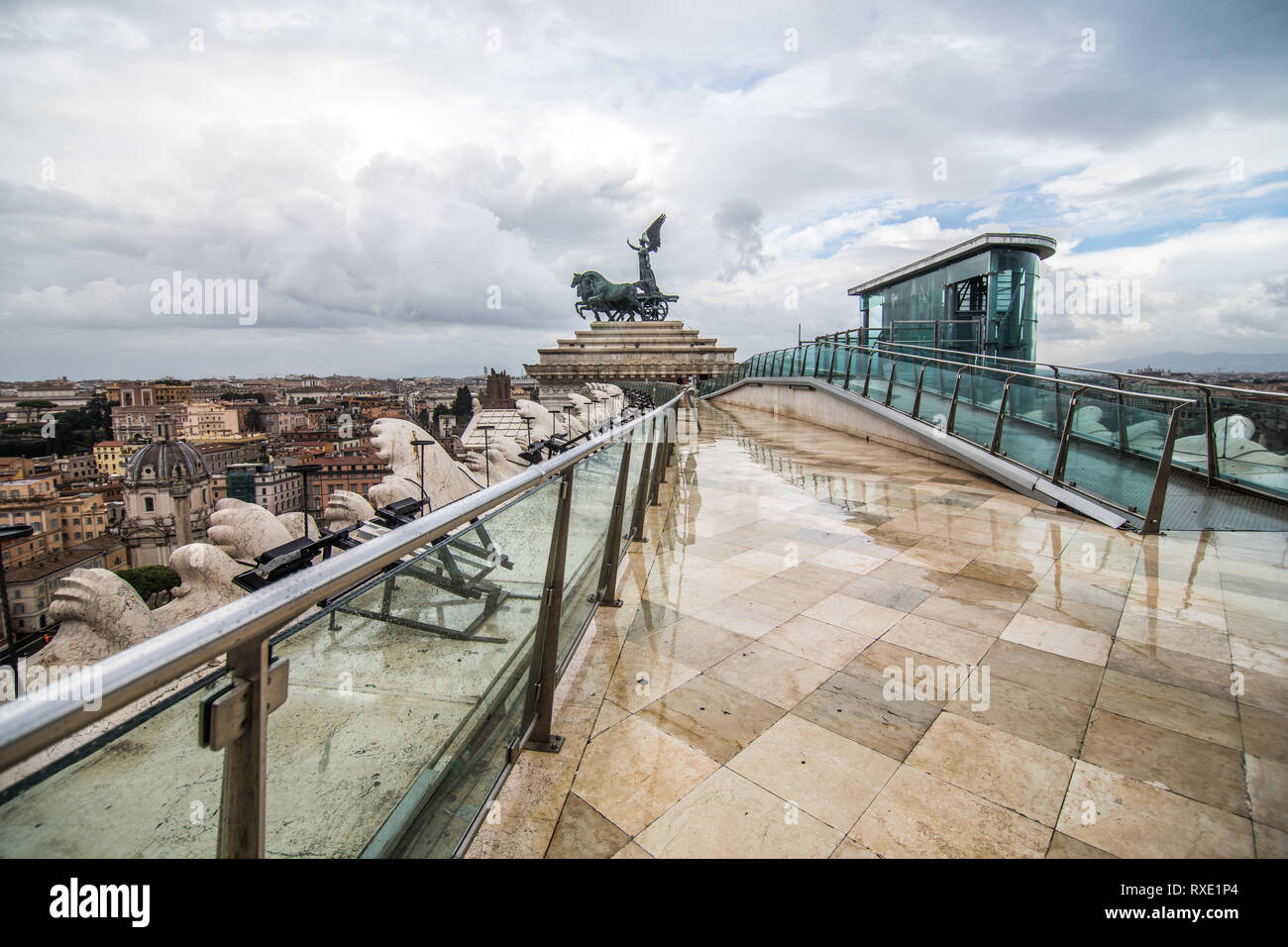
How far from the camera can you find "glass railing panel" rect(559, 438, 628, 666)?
294cm

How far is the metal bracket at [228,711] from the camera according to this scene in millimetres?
914

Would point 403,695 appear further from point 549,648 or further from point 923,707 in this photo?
point 923,707

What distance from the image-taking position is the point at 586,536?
328 cm

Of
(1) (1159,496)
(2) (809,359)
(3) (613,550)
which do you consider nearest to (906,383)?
(1) (1159,496)

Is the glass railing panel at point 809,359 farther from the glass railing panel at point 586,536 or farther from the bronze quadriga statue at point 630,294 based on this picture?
the bronze quadriga statue at point 630,294

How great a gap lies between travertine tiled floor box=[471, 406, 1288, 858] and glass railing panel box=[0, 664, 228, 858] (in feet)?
3.91

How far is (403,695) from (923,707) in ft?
7.08

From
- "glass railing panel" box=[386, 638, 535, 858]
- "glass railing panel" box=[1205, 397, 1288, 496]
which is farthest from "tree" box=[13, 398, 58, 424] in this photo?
"glass railing panel" box=[1205, 397, 1288, 496]

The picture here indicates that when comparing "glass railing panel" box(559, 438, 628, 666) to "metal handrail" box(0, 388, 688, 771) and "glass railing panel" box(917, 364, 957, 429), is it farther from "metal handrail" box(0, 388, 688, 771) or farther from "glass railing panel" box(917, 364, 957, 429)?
"glass railing panel" box(917, 364, 957, 429)

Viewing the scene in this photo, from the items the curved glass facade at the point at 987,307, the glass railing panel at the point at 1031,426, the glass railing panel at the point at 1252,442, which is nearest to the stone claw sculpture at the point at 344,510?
the glass railing panel at the point at 1031,426

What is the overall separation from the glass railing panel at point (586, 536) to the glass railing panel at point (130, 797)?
5.64 ft

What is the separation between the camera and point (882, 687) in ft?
9.45
